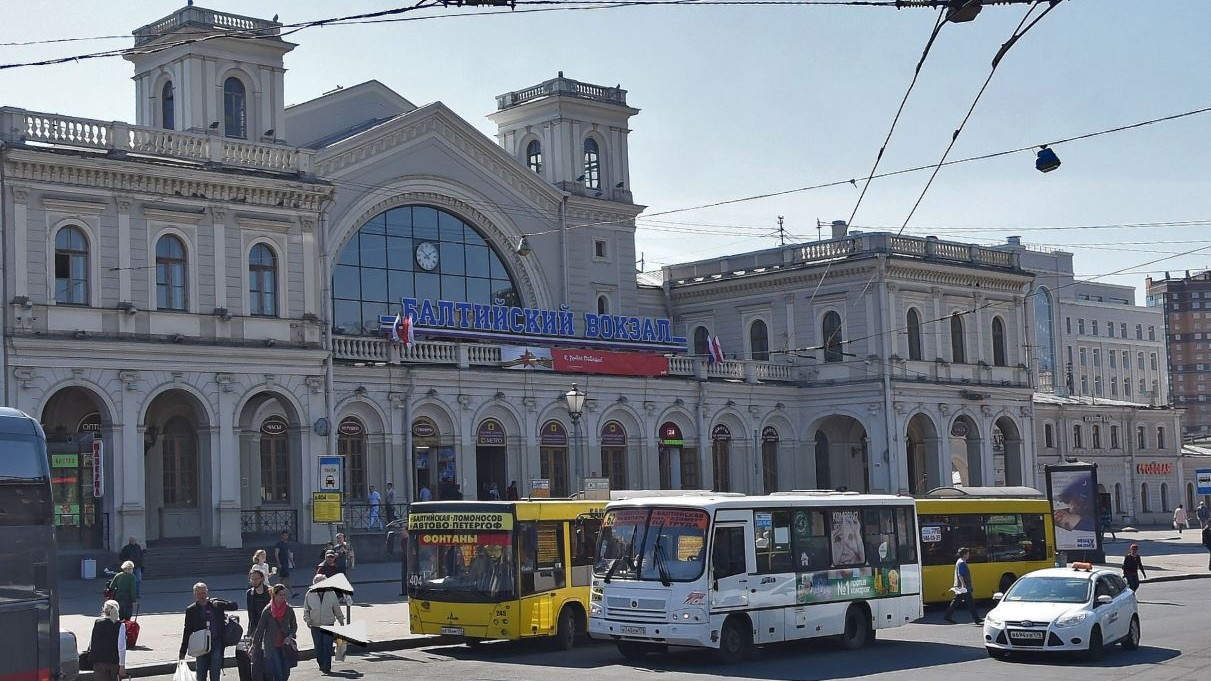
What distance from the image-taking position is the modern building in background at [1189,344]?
12556 cm

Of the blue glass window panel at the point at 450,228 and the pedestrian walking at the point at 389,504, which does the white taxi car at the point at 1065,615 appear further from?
the blue glass window panel at the point at 450,228

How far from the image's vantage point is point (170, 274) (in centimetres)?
4078

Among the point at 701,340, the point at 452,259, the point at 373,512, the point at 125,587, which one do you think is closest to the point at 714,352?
the point at 701,340

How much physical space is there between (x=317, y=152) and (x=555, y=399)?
37.1 ft

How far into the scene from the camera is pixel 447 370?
4738 cm

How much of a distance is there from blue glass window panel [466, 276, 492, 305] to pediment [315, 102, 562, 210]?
3397 mm

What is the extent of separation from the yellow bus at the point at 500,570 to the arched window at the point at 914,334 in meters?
36.1

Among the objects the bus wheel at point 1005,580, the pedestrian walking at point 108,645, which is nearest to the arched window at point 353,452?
the bus wheel at point 1005,580

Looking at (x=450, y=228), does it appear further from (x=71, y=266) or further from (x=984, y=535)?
(x=984, y=535)

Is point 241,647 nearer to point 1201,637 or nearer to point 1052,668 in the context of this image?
point 1052,668

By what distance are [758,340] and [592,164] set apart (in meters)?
10.4

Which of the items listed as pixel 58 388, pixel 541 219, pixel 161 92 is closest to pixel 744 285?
pixel 541 219

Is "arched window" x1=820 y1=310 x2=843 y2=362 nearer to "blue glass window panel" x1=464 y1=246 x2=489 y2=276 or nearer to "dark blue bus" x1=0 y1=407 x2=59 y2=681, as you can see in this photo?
"blue glass window panel" x1=464 y1=246 x2=489 y2=276

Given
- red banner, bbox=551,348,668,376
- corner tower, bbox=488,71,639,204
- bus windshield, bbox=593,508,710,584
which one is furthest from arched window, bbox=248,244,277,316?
bus windshield, bbox=593,508,710,584
